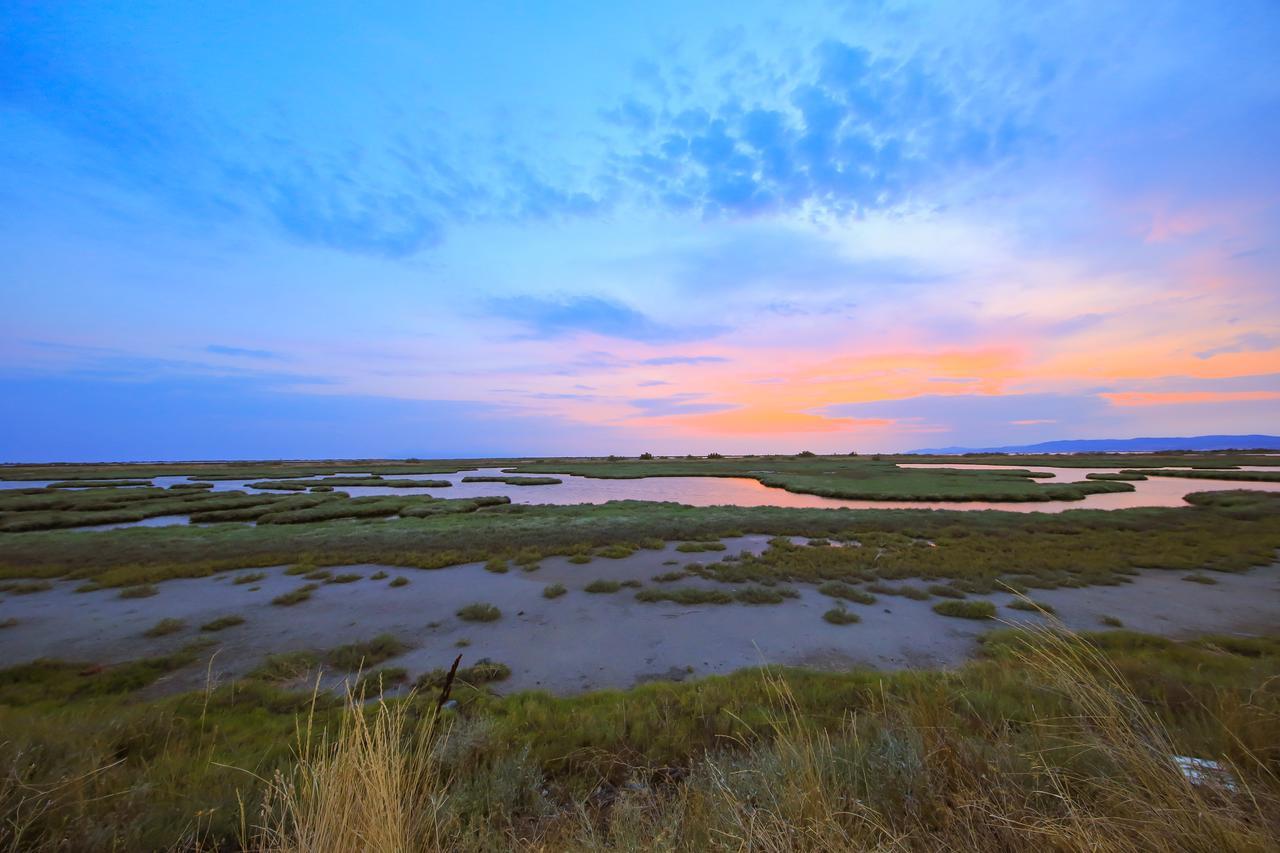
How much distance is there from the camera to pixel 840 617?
36.6ft

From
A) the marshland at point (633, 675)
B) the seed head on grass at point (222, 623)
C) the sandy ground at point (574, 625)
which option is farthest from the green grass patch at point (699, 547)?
the seed head on grass at point (222, 623)

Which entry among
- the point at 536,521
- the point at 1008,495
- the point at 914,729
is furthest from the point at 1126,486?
the point at 914,729

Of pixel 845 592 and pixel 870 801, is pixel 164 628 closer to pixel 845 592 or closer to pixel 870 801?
pixel 870 801

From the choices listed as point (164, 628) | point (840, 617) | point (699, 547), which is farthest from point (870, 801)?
point (699, 547)

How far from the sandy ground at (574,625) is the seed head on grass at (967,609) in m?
0.32

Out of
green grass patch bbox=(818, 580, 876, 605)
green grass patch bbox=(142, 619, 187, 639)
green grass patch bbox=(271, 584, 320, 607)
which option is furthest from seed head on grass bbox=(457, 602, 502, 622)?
green grass patch bbox=(818, 580, 876, 605)

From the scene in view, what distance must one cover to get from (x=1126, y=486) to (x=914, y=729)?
54395 mm

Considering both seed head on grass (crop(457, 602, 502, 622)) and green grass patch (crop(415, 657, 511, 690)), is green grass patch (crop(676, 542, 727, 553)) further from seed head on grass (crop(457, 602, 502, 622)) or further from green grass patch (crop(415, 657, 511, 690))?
green grass patch (crop(415, 657, 511, 690))

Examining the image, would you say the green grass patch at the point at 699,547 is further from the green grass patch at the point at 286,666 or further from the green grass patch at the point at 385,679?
the green grass patch at the point at 286,666

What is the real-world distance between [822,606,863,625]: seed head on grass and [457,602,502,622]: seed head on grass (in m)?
8.41

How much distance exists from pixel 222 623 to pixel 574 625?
343 inches

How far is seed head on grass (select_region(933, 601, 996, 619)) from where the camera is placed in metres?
11.3

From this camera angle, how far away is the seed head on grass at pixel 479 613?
1168 cm

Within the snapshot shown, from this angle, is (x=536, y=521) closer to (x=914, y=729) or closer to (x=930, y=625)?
(x=930, y=625)
